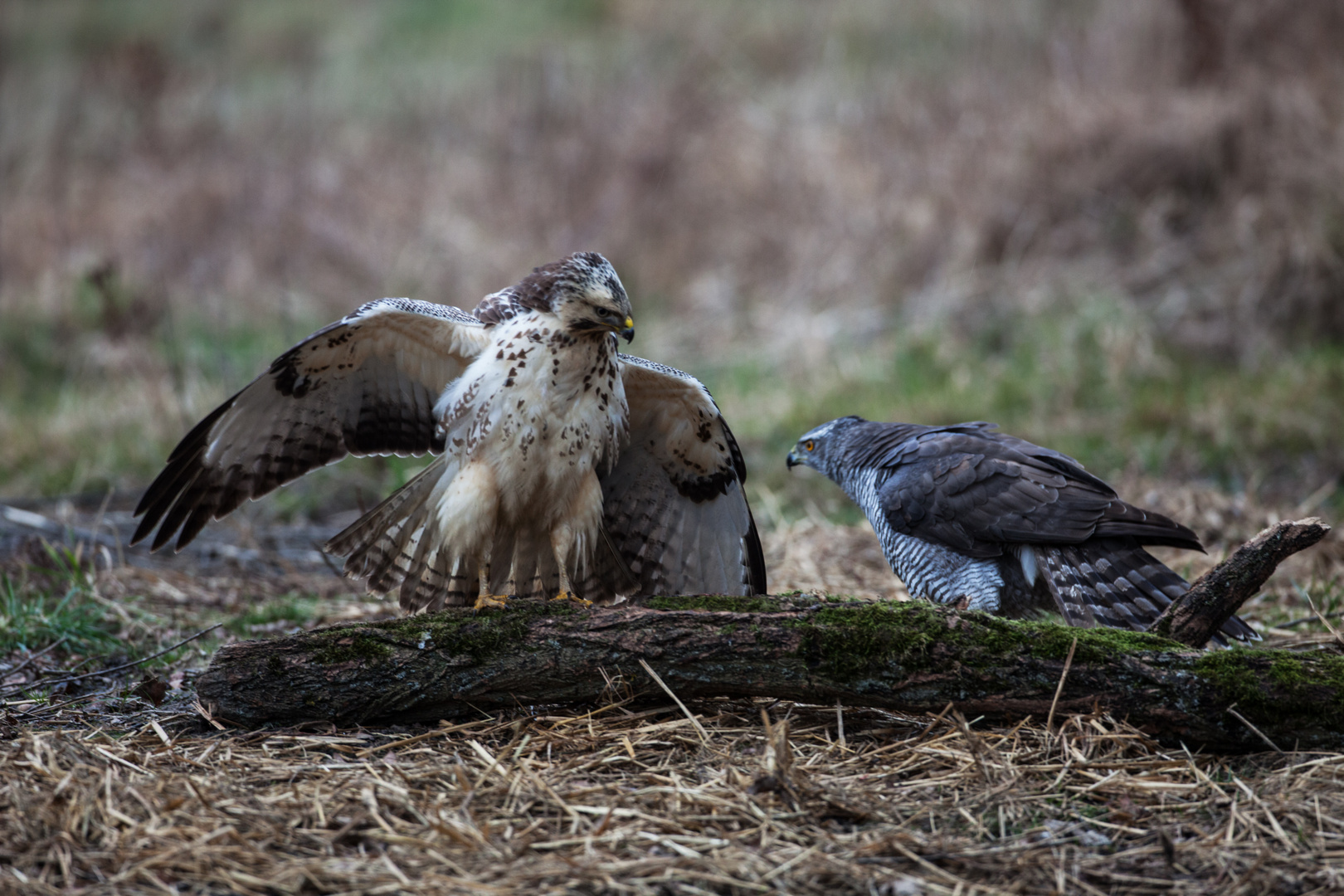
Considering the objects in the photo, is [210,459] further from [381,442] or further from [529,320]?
[529,320]

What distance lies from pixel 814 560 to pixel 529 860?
11.3 ft

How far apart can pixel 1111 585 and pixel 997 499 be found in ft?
1.84

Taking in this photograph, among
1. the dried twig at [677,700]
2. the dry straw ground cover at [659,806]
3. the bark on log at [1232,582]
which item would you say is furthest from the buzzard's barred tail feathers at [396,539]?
the bark on log at [1232,582]

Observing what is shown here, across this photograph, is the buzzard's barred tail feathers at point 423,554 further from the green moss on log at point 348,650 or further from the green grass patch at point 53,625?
the green grass patch at point 53,625

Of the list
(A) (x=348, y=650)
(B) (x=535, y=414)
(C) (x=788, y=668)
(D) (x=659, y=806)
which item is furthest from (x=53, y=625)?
(C) (x=788, y=668)

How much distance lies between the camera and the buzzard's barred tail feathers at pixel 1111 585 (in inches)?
158

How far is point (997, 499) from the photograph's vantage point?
4480 millimetres

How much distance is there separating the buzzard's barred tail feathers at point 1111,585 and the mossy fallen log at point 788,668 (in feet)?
2.93

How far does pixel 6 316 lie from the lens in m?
10.7

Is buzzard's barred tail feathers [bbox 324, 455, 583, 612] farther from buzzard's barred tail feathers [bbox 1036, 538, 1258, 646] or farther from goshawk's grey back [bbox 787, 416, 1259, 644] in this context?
buzzard's barred tail feathers [bbox 1036, 538, 1258, 646]

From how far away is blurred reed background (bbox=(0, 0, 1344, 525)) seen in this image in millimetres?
8148

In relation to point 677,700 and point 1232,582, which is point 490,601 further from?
point 1232,582

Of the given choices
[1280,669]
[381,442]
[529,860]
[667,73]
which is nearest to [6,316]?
[667,73]

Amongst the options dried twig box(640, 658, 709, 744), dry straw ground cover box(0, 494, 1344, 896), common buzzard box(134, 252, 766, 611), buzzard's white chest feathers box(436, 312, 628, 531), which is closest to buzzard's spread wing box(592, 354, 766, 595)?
common buzzard box(134, 252, 766, 611)
